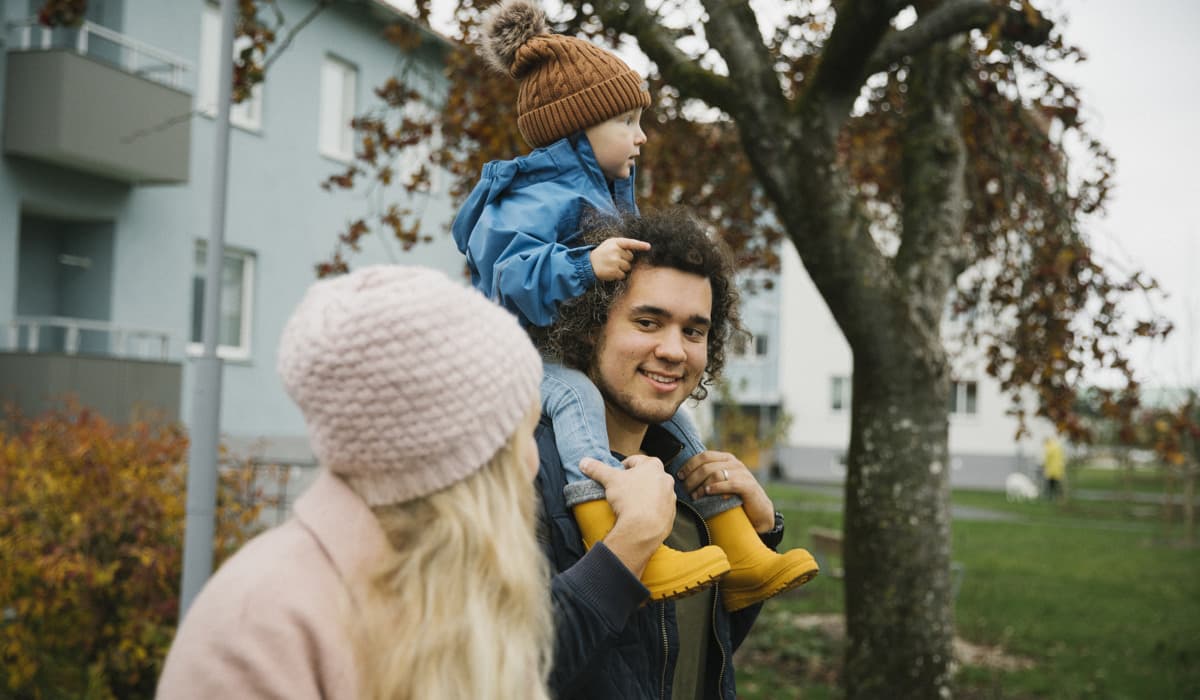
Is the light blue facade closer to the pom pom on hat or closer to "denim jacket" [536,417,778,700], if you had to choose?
the pom pom on hat

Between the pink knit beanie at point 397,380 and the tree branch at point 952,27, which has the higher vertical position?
the tree branch at point 952,27

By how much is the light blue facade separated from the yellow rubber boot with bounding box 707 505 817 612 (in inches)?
386

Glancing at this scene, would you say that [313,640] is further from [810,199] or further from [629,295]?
[810,199]

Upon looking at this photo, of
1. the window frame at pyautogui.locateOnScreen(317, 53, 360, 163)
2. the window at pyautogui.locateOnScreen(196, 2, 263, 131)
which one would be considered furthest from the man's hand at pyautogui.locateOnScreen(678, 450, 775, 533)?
the window frame at pyautogui.locateOnScreen(317, 53, 360, 163)

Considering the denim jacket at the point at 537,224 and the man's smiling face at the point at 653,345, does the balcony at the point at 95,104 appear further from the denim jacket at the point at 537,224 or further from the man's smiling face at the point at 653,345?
the man's smiling face at the point at 653,345

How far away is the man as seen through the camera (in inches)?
81.9

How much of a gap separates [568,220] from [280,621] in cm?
139

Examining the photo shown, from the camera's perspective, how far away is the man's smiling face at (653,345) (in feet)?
7.75

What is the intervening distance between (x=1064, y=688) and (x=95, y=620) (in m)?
6.32

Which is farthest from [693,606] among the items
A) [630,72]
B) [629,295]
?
[630,72]

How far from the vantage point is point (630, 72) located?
9.37 ft

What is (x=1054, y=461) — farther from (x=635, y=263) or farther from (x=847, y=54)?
(x=635, y=263)

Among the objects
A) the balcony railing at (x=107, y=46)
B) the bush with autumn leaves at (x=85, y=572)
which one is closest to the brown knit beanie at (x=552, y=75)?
the bush with autumn leaves at (x=85, y=572)

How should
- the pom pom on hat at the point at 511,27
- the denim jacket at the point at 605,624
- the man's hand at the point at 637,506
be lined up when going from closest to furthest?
the denim jacket at the point at 605,624 < the man's hand at the point at 637,506 < the pom pom on hat at the point at 511,27
